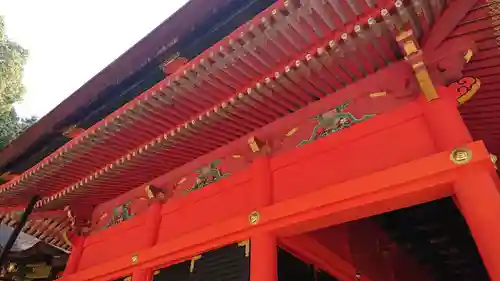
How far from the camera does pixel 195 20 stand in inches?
218

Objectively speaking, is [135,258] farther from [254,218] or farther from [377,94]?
[377,94]

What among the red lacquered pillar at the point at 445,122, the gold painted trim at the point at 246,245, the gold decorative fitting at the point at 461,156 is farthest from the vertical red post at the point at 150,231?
the gold decorative fitting at the point at 461,156

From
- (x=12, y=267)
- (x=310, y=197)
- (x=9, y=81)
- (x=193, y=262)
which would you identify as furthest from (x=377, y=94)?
(x=9, y=81)

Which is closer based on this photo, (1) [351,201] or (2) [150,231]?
(1) [351,201]

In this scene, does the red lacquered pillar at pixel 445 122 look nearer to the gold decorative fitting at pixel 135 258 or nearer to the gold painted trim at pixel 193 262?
the gold painted trim at pixel 193 262

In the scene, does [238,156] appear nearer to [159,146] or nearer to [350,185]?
[159,146]

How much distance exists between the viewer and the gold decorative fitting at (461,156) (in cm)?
299

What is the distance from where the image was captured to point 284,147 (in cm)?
442

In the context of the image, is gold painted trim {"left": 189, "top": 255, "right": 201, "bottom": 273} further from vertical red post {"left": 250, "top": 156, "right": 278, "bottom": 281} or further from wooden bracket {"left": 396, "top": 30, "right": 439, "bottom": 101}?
wooden bracket {"left": 396, "top": 30, "right": 439, "bottom": 101}

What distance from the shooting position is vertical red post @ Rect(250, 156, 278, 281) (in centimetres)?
374


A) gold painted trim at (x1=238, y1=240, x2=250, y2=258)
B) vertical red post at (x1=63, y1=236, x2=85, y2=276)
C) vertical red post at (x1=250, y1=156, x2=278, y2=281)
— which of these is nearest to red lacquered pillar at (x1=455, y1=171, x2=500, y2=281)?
vertical red post at (x1=250, y1=156, x2=278, y2=281)

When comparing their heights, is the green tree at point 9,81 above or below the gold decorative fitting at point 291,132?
above

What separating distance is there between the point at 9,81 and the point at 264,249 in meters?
13.7

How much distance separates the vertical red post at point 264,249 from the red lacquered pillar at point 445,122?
1.73 m
